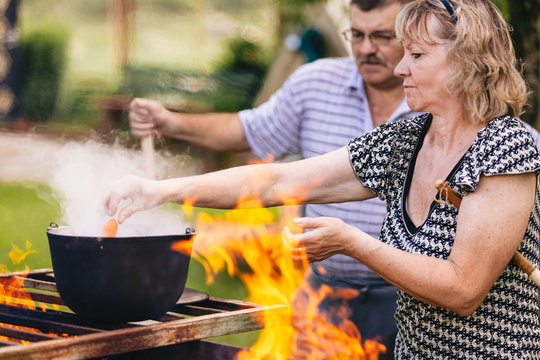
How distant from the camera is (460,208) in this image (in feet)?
6.72

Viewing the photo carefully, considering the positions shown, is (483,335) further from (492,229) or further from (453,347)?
(492,229)

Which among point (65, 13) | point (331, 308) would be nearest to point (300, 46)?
point (65, 13)

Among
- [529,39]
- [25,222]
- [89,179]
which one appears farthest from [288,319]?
[25,222]

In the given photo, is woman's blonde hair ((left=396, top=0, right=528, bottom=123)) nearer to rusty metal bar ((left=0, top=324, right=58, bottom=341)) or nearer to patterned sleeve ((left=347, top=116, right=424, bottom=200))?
patterned sleeve ((left=347, top=116, right=424, bottom=200))

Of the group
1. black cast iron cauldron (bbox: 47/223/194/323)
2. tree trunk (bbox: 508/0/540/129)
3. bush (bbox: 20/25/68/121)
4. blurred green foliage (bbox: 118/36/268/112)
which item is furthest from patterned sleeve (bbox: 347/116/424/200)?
bush (bbox: 20/25/68/121)

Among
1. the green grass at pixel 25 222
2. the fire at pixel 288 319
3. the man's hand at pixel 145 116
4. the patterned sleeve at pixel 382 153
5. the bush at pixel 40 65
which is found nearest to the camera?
the patterned sleeve at pixel 382 153

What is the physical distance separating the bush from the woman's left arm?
9386 millimetres

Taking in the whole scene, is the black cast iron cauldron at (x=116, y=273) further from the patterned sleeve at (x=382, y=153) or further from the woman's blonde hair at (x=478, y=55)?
the woman's blonde hair at (x=478, y=55)

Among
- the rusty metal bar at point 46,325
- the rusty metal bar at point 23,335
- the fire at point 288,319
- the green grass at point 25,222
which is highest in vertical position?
the rusty metal bar at point 23,335

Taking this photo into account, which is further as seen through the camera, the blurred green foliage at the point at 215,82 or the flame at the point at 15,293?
the blurred green foliage at the point at 215,82

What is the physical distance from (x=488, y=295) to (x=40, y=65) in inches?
398

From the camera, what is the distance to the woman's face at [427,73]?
84.4 inches

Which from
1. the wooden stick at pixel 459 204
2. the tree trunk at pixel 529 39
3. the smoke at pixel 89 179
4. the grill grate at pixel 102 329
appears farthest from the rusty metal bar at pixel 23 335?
the tree trunk at pixel 529 39

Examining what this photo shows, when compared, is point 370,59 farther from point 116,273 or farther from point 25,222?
point 25,222
